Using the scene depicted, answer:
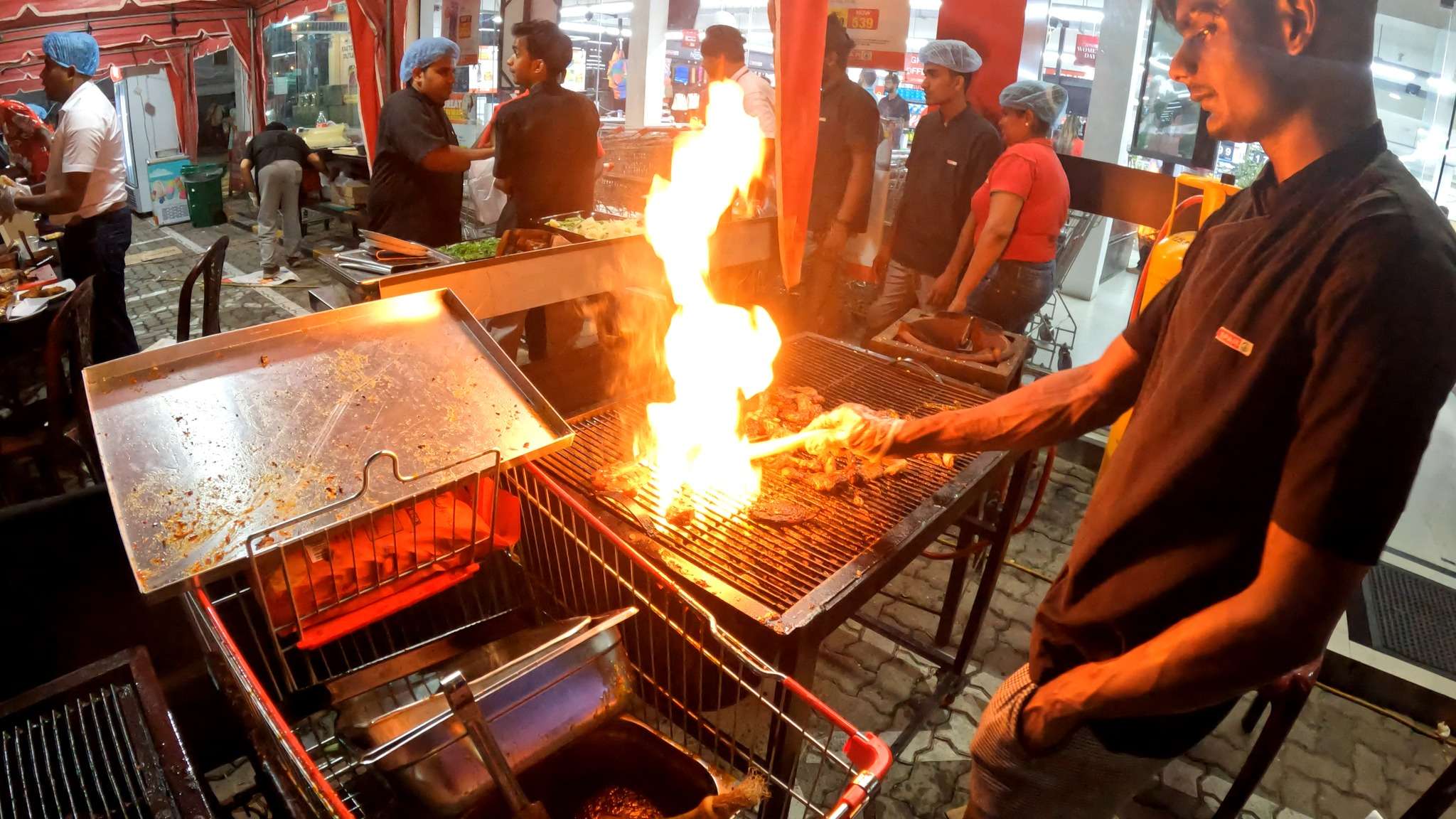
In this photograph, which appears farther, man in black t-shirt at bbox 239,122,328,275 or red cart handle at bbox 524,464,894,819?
man in black t-shirt at bbox 239,122,328,275

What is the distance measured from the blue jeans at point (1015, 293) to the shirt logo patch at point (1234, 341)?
14.4 feet

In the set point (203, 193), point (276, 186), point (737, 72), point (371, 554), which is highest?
point (737, 72)

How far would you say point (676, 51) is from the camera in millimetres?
15344

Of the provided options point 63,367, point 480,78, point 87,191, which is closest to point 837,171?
point 63,367

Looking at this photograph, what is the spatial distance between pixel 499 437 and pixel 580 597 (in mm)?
518

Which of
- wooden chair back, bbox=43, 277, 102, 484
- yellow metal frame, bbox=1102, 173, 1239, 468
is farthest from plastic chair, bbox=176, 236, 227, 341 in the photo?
yellow metal frame, bbox=1102, 173, 1239, 468

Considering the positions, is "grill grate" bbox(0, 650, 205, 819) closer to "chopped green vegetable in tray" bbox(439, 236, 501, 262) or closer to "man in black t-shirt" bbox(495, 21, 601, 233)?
"chopped green vegetable in tray" bbox(439, 236, 501, 262)

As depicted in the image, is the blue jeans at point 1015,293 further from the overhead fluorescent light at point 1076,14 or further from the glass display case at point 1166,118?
the overhead fluorescent light at point 1076,14

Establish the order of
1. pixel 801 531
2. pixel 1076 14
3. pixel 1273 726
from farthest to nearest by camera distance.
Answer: pixel 1076 14, pixel 1273 726, pixel 801 531

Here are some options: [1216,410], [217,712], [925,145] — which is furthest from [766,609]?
[925,145]

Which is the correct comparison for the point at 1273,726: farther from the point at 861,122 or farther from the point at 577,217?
the point at 861,122

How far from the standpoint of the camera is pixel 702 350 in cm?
339

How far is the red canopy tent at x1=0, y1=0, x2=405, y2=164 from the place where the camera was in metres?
9.56

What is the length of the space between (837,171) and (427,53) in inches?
141
